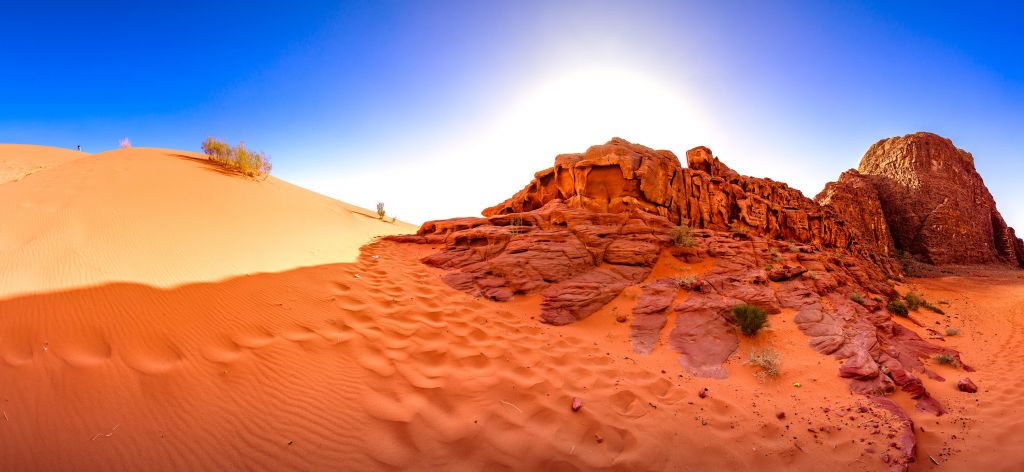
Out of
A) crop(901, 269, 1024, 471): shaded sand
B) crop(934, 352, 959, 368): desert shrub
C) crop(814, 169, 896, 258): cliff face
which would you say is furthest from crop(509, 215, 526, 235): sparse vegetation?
crop(814, 169, 896, 258): cliff face

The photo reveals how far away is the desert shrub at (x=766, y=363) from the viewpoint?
17.3 ft

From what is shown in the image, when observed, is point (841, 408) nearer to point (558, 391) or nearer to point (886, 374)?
point (886, 374)

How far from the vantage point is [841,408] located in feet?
14.9

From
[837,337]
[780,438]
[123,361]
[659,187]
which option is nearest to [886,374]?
[837,337]

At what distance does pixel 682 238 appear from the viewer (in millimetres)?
9594

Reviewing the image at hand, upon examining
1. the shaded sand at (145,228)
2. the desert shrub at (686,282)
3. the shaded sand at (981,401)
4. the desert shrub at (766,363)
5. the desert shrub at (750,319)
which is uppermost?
the shaded sand at (145,228)

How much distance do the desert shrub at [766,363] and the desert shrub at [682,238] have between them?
13.5 feet

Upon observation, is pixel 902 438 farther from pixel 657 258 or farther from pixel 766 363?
pixel 657 258

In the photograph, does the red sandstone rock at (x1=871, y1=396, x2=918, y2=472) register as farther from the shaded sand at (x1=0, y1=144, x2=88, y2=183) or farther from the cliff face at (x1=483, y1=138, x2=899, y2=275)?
the shaded sand at (x1=0, y1=144, x2=88, y2=183)

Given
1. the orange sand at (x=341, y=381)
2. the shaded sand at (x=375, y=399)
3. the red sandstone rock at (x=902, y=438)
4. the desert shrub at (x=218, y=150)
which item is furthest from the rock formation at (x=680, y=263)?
the desert shrub at (x=218, y=150)

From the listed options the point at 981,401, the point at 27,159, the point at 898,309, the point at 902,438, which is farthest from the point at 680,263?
the point at 27,159

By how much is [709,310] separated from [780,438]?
3.25 metres

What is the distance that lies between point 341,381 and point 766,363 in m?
6.13

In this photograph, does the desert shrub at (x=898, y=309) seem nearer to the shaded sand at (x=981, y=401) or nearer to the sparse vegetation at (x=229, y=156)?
the shaded sand at (x=981, y=401)
